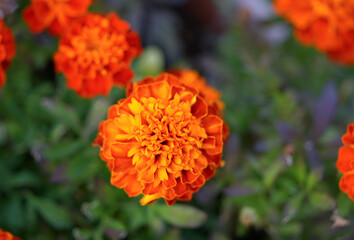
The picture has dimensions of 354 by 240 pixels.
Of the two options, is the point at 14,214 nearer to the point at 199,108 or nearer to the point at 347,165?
the point at 199,108

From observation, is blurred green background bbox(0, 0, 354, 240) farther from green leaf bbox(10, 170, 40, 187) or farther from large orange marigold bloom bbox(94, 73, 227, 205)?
large orange marigold bloom bbox(94, 73, 227, 205)

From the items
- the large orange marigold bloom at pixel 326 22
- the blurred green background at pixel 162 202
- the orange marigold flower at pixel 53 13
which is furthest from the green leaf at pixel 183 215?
the large orange marigold bloom at pixel 326 22

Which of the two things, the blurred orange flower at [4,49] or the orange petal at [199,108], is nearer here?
the orange petal at [199,108]

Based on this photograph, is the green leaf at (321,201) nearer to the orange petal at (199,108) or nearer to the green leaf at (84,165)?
the orange petal at (199,108)

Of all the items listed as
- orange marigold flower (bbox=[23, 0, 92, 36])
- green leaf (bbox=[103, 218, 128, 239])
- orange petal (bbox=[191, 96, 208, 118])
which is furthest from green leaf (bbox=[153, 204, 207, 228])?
orange marigold flower (bbox=[23, 0, 92, 36])

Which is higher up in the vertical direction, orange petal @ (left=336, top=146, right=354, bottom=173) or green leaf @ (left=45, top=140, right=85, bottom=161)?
orange petal @ (left=336, top=146, right=354, bottom=173)

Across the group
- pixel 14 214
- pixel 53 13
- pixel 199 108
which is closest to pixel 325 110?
pixel 199 108

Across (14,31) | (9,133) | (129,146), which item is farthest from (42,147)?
(129,146)

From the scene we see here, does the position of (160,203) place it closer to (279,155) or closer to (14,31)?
(279,155)
